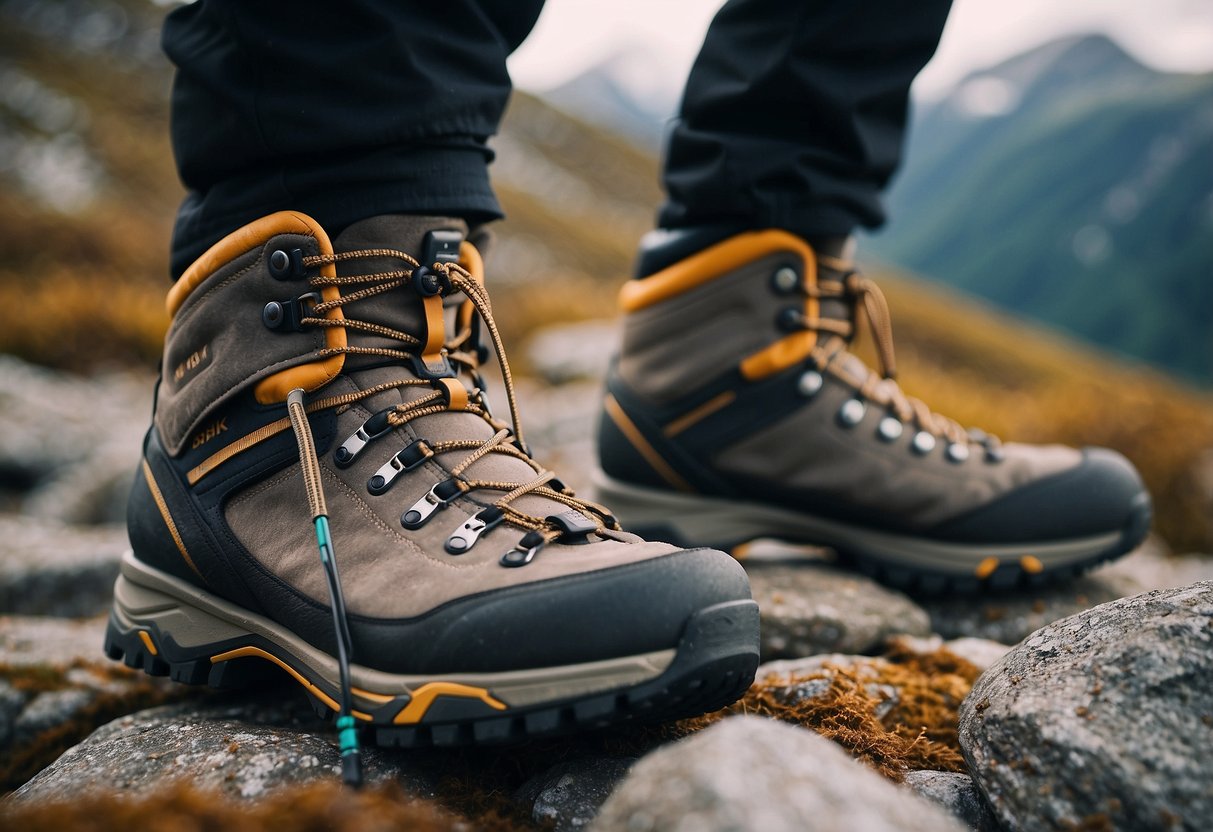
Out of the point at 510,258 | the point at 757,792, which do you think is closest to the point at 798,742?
the point at 757,792

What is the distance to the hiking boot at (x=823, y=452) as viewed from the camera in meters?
1.85

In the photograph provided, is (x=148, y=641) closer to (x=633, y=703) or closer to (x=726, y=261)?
(x=633, y=703)

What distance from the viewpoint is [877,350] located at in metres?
1.92

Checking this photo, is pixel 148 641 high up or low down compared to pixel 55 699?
up

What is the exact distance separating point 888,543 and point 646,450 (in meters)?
0.62

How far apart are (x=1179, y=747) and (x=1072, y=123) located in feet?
506

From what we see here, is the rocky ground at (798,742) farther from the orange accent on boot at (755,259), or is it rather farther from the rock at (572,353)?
the rock at (572,353)

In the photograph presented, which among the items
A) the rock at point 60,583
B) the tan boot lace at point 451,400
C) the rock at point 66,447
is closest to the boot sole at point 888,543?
the tan boot lace at point 451,400

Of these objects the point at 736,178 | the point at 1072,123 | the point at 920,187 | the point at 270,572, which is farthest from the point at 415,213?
the point at 920,187

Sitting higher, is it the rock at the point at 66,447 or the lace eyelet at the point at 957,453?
the lace eyelet at the point at 957,453

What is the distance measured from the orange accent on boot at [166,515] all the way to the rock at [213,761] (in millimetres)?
265

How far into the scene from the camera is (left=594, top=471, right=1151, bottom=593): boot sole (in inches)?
73.1

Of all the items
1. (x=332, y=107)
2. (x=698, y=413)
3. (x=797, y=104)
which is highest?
(x=332, y=107)

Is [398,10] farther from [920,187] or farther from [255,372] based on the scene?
[920,187]
